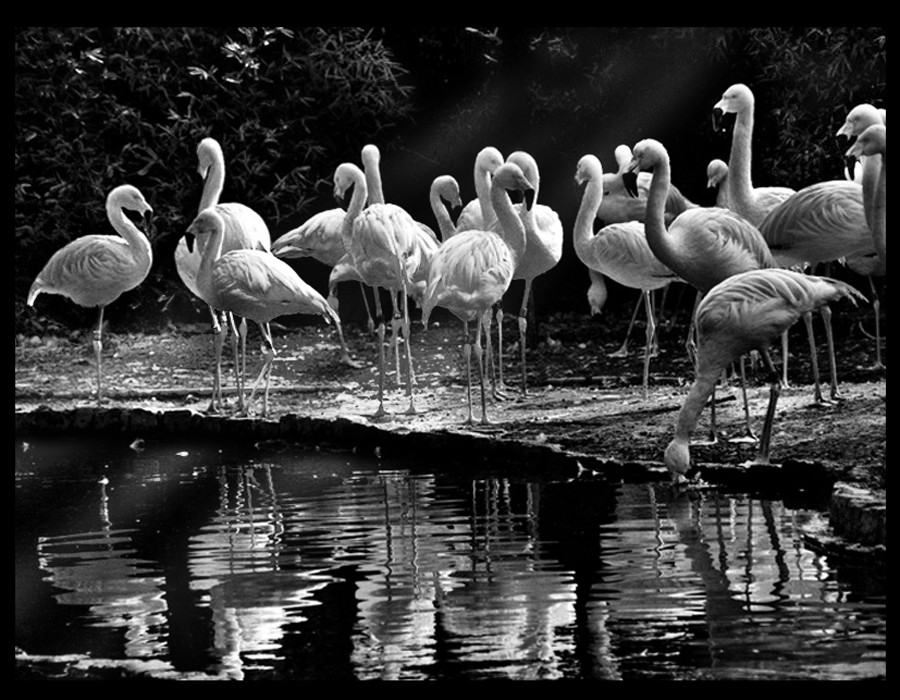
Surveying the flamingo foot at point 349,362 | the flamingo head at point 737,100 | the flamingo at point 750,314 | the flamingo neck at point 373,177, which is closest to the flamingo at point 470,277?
the flamingo head at point 737,100

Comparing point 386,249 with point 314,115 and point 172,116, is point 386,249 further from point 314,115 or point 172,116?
point 314,115

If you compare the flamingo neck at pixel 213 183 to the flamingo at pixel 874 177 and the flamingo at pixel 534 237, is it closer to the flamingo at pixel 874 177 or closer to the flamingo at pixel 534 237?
the flamingo at pixel 534 237

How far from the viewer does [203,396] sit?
25.8ft

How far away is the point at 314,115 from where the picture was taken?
1088 centimetres

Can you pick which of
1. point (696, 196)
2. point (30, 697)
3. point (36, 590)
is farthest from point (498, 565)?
point (696, 196)

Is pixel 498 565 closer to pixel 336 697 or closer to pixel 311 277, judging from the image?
pixel 336 697

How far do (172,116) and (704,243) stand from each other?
17.3 ft

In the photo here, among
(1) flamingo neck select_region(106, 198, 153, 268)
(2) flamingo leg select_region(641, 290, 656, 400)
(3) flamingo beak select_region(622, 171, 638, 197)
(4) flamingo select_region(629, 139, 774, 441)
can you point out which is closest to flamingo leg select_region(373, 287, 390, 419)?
(2) flamingo leg select_region(641, 290, 656, 400)

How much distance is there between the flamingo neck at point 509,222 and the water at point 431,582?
5.80 ft

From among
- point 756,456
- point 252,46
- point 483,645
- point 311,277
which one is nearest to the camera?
point 483,645

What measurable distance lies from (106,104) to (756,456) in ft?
21.6

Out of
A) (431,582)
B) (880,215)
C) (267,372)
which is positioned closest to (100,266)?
(267,372)

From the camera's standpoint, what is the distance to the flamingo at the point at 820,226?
20.2 feet

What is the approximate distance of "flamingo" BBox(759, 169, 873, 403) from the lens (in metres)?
6.16
